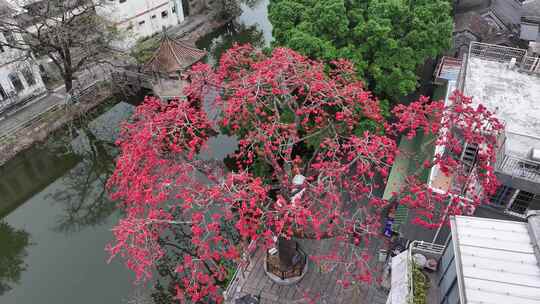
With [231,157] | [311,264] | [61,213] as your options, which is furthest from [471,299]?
[61,213]

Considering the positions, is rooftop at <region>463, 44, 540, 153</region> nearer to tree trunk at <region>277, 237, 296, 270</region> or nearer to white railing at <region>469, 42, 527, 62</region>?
white railing at <region>469, 42, 527, 62</region>

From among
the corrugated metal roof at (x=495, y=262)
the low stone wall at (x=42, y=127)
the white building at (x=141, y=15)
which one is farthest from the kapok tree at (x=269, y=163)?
the white building at (x=141, y=15)

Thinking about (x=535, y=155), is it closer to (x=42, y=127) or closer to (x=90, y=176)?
(x=90, y=176)

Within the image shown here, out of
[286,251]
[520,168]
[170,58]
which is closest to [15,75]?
[170,58]

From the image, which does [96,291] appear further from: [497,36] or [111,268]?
[497,36]

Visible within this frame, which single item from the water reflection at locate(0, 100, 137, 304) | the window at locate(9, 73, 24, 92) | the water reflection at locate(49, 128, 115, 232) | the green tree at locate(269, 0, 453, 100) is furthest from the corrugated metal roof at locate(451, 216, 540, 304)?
the window at locate(9, 73, 24, 92)

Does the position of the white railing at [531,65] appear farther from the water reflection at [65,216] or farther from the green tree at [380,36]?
the water reflection at [65,216]
